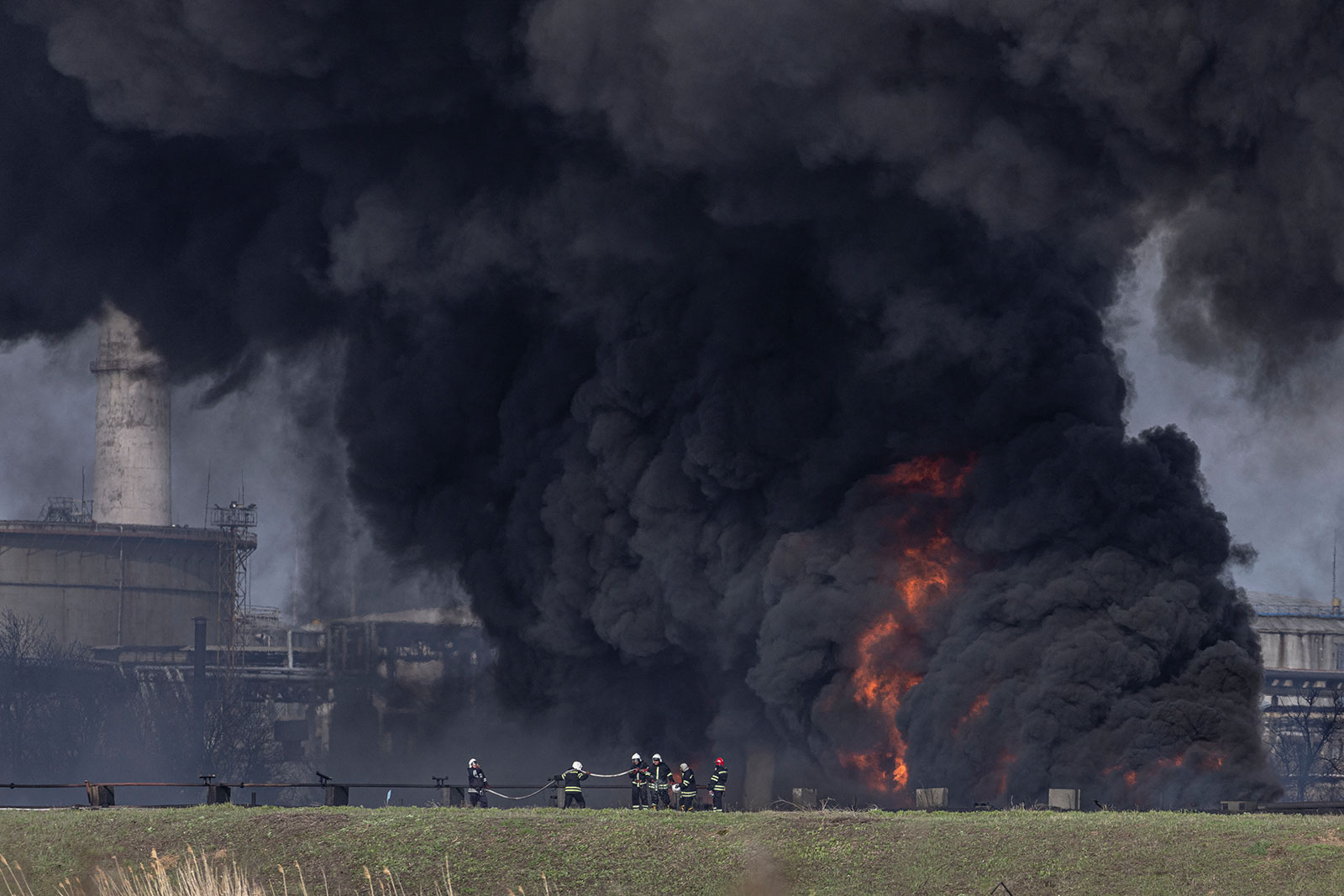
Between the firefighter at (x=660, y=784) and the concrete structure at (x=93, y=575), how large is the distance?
77322 mm

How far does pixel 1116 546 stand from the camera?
43969mm

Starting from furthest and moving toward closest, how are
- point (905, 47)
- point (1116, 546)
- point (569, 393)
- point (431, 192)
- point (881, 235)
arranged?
point (569, 393) < point (431, 192) < point (881, 235) < point (1116, 546) < point (905, 47)

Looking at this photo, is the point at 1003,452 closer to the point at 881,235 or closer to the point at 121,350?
the point at 881,235

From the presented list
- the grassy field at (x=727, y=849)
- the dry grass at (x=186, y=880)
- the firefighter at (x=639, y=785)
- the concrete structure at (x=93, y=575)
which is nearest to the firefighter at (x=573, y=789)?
the firefighter at (x=639, y=785)

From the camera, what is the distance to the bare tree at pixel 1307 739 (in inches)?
3627

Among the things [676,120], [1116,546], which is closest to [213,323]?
[676,120]

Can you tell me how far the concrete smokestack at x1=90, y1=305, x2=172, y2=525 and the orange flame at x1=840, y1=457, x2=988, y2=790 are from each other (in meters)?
70.6

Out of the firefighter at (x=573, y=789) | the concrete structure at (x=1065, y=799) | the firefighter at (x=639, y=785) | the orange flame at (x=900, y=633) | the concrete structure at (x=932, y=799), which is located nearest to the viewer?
the concrete structure at (x=1065, y=799)

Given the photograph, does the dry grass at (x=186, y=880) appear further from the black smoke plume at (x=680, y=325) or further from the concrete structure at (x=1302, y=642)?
the concrete structure at (x=1302, y=642)

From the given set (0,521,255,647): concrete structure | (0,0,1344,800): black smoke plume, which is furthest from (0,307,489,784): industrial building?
(0,0,1344,800): black smoke plume

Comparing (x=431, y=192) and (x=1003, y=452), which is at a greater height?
(x=431, y=192)

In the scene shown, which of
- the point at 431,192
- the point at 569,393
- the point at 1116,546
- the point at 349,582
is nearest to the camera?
the point at 1116,546

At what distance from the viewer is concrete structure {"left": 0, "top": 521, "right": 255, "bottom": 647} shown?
11412 cm

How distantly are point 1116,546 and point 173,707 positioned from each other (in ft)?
262
